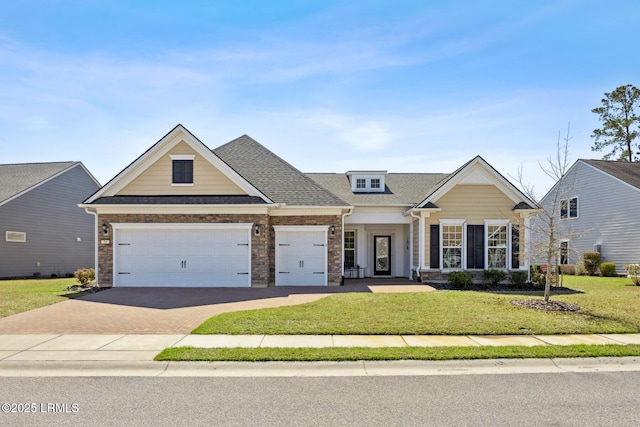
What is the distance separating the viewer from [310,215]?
1852cm

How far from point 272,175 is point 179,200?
4.45 meters

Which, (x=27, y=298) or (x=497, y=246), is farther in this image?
(x=497, y=246)

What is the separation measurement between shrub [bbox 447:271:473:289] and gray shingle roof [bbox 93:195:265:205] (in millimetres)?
7954

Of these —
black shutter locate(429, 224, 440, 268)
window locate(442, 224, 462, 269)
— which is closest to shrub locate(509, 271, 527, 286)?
window locate(442, 224, 462, 269)

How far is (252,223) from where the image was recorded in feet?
57.6

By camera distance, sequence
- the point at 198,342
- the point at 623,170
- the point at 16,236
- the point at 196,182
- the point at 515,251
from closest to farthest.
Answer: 1. the point at 198,342
2. the point at 196,182
3. the point at 515,251
4. the point at 16,236
5. the point at 623,170

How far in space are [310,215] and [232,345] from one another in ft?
33.5

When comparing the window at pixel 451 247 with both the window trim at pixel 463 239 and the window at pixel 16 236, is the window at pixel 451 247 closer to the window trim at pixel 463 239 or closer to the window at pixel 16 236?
the window trim at pixel 463 239

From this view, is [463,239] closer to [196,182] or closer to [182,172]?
[196,182]

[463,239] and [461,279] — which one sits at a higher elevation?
[463,239]

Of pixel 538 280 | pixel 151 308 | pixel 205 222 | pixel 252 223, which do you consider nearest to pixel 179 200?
pixel 205 222

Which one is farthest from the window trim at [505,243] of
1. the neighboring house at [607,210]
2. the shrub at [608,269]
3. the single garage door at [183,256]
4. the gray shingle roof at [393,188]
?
the shrub at [608,269]

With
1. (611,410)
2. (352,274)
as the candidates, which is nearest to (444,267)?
(352,274)

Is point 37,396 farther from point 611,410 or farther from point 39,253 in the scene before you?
point 39,253
